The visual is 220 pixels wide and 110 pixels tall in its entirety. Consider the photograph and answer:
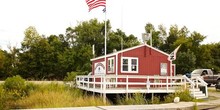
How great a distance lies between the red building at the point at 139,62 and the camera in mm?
24406

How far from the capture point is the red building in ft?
80.1

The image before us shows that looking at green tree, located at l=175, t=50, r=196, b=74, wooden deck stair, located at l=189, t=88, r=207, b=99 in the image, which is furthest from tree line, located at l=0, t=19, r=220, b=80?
wooden deck stair, located at l=189, t=88, r=207, b=99

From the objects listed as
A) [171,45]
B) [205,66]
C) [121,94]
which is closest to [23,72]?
[171,45]

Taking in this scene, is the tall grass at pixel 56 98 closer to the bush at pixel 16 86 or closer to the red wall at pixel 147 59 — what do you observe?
the bush at pixel 16 86

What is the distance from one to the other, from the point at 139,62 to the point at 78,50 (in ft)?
103

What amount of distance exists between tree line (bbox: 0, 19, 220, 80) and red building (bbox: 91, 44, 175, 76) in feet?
72.5

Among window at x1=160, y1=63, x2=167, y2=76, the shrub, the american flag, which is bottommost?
the shrub

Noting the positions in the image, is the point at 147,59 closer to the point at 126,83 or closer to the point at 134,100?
the point at 126,83

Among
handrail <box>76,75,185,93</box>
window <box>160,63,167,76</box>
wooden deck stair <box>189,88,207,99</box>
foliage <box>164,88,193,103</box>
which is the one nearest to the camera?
foliage <box>164,88,193,103</box>

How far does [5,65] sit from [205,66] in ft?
114

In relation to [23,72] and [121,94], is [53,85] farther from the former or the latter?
[23,72]

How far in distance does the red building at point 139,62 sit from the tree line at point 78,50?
22.1 m

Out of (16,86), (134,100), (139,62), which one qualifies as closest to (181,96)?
(134,100)

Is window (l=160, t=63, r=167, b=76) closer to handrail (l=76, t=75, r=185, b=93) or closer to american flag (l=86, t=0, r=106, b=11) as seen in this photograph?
handrail (l=76, t=75, r=185, b=93)
